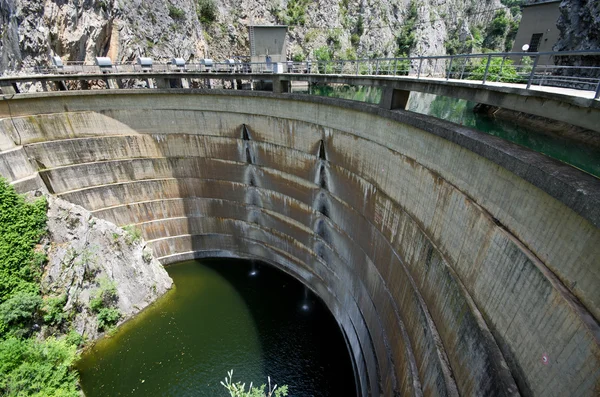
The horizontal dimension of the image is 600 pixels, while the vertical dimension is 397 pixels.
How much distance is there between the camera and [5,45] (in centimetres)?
1641

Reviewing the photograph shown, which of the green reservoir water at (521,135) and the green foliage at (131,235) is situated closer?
the green reservoir water at (521,135)

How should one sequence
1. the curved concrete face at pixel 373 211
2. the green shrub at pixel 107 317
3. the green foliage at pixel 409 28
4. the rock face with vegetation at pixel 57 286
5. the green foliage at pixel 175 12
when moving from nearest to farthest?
the curved concrete face at pixel 373 211 → the rock face with vegetation at pixel 57 286 → the green shrub at pixel 107 317 → the green foliage at pixel 175 12 → the green foliage at pixel 409 28

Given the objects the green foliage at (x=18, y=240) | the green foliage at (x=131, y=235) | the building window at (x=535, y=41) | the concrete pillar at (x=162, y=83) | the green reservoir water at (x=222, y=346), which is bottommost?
the green reservoir water at (x=222, y=346)

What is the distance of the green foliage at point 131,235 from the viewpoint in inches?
730

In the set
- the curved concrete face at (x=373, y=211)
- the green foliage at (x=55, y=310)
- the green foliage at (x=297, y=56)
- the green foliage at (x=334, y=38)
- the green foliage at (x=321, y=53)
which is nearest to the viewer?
the curved concrete face at (x=373, y=211)

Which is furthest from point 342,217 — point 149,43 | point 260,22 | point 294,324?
point 260,22

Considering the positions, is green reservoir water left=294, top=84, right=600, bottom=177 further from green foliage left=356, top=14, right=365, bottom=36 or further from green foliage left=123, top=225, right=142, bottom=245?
green foliage left=356, top=14, right=365, bottom=36

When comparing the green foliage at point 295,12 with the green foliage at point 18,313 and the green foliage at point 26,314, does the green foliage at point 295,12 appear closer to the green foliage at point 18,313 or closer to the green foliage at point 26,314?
the green foliage at point 26,314

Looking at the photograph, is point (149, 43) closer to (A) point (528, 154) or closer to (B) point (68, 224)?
(B) point (68, 224)

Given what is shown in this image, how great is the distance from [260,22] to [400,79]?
31.3m

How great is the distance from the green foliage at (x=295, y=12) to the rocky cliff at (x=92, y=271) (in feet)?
107

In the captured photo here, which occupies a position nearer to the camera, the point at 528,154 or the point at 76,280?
the point at 528,154

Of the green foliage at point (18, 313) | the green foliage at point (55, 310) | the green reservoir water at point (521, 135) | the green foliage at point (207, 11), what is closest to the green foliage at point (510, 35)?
the green foliage at point (207, 11)

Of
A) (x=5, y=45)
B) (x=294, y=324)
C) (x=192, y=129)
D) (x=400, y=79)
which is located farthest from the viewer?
(x=192, y=129)
